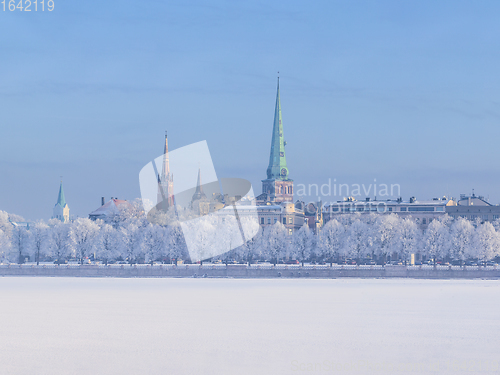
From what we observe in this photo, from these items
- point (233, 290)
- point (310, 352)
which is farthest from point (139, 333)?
point (233, 290)

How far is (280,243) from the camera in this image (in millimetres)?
97438

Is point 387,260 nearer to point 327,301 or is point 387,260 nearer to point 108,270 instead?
point 108,270

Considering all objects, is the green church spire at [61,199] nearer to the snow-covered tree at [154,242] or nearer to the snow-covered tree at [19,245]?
the snow-covered tree at [19,245]

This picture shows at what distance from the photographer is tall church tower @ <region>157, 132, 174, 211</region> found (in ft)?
438

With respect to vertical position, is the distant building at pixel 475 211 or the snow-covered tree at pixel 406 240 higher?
the distant building at pixel 475 211

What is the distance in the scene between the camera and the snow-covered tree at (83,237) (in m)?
95.2

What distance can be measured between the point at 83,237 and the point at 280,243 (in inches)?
1001

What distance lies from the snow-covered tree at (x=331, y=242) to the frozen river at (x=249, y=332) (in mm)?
37445

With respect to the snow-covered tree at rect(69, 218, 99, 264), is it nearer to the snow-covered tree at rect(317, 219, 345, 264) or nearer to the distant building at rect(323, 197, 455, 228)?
the snow-covered tree at rect(317, 219, 345, 264)

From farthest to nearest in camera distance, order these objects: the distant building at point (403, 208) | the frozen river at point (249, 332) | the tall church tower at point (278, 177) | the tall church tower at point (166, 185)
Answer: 1. the tall church tower at point (278, 177)
2. the tall church tower at point (166, 185)
3. the distant building at point (403, 208)
4. the frozen river at point (249, 332)

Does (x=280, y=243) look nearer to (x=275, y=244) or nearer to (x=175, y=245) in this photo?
(x=275, y=244)

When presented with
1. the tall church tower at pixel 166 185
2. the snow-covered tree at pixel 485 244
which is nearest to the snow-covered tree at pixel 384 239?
the snow-covered tree at pixel 485 244

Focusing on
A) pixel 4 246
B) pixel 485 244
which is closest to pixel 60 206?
pixel 4 246

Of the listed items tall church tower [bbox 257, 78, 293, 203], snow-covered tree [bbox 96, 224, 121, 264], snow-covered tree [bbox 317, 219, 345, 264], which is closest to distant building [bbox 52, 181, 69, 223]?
tall church tower [bbox 257, 78, 293, 203]
